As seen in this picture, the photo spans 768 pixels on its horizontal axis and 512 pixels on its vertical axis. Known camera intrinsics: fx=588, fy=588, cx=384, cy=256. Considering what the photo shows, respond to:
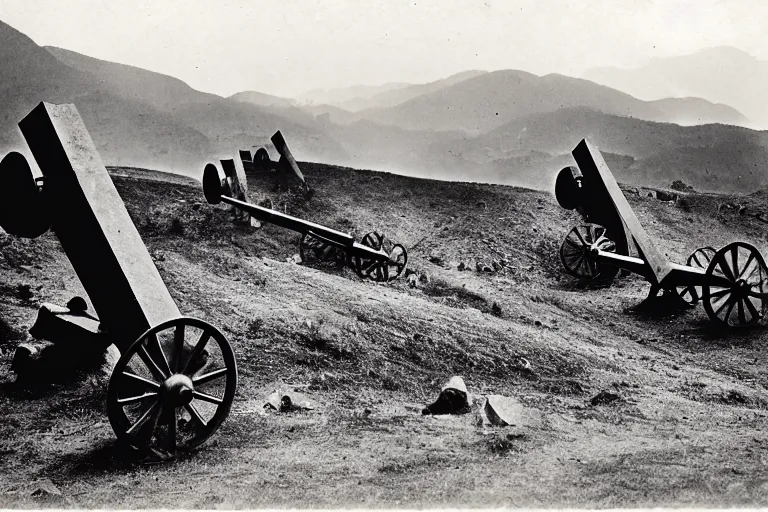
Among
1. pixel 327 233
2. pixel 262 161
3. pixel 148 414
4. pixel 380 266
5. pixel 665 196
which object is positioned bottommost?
pixel 148 414

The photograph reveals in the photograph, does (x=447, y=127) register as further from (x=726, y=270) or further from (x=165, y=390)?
(x=165, y=390)

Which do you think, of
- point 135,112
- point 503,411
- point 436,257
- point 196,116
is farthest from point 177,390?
point 196,116

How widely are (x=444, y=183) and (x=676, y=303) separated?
24.9ft

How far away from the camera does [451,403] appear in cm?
507

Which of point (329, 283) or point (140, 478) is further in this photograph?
point (329, 283)

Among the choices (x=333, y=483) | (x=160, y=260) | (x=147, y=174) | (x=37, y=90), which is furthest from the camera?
(x=147, y=174)

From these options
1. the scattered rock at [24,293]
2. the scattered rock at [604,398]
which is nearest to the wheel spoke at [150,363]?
the scattered rock at [24,293]

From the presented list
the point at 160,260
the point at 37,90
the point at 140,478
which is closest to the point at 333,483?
the point at 140,478

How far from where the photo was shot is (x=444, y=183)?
1523cm

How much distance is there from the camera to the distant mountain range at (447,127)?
37.4ft

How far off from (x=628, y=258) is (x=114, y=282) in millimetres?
7236

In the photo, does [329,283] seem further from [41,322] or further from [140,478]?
[140,478]

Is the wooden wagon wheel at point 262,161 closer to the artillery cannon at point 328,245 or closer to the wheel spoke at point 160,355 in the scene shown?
the artillery cannon at point 328,245

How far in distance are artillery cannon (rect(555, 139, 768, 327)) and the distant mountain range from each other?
113 inches
